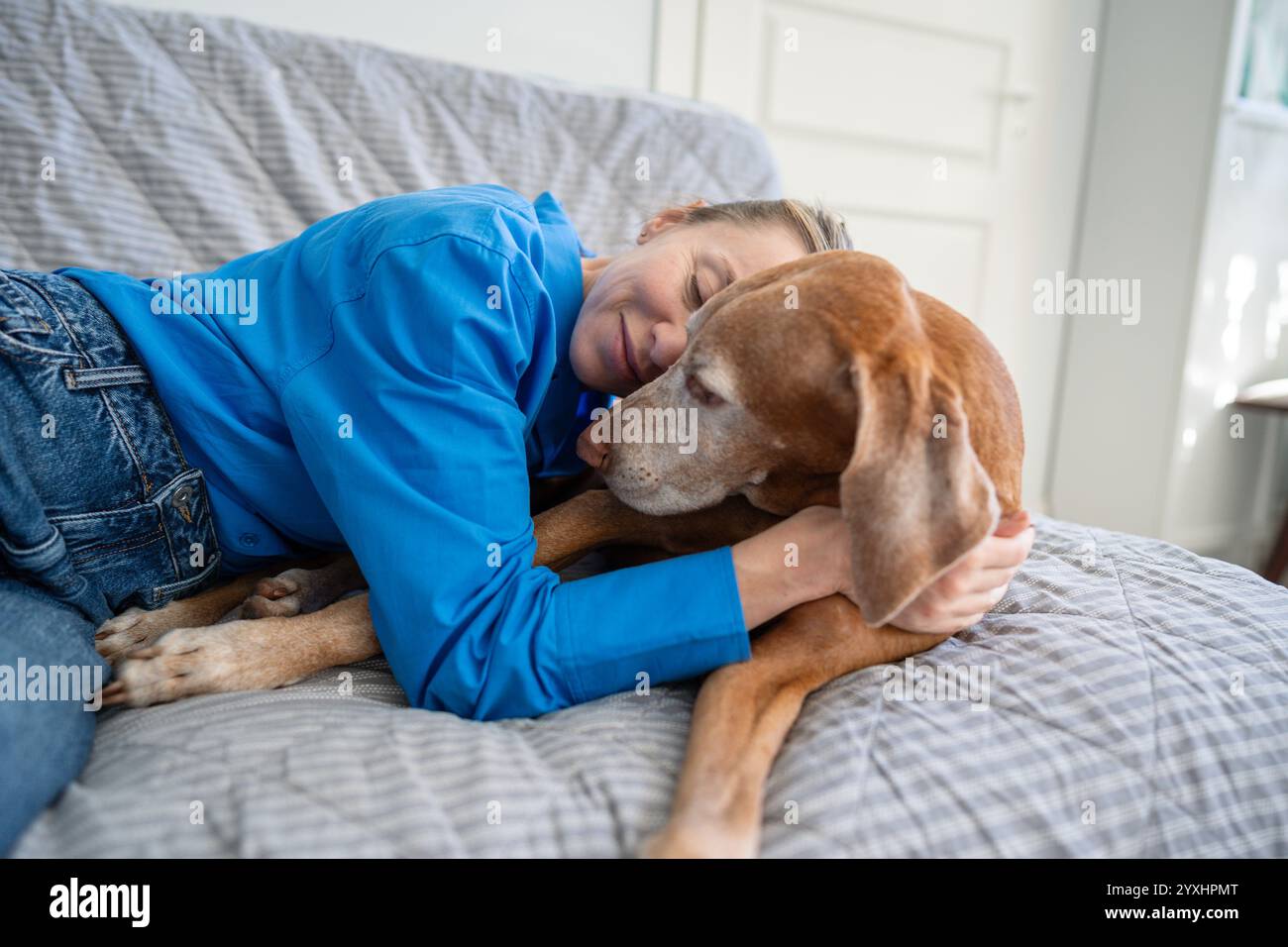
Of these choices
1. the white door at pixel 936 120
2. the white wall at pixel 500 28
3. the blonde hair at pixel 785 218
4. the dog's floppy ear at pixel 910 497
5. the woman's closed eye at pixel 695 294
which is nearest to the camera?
the dog's floppy ear at pixel 910 497

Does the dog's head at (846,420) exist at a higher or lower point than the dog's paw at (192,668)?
higher

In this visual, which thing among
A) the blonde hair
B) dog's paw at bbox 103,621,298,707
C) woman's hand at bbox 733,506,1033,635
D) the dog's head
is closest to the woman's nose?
the dog's head

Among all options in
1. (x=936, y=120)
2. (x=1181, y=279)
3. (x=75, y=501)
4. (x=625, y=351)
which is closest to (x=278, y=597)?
(x=75, y=501)

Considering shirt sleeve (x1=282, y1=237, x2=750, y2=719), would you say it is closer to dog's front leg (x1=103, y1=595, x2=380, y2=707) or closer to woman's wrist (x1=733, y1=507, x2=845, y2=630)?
woman's wrist (x1=733, y1=507, x2=845, y2=630)

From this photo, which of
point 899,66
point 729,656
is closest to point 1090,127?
point 899,66

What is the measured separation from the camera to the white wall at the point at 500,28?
2.72m

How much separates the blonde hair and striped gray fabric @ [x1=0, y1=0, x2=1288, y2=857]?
769 millimetres

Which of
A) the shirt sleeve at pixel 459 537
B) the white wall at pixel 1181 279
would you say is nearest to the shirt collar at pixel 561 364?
the shirt sleeve at pixel 459 537

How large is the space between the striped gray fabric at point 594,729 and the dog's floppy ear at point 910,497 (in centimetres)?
23

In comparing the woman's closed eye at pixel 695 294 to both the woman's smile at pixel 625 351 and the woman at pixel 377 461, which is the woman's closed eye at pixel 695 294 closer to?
the woman at pixel 377 461

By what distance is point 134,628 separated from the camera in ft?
4.53

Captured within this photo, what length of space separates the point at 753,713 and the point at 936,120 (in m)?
3.55

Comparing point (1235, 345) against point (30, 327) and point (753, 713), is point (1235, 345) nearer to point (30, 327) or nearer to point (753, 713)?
point (753, 713)
